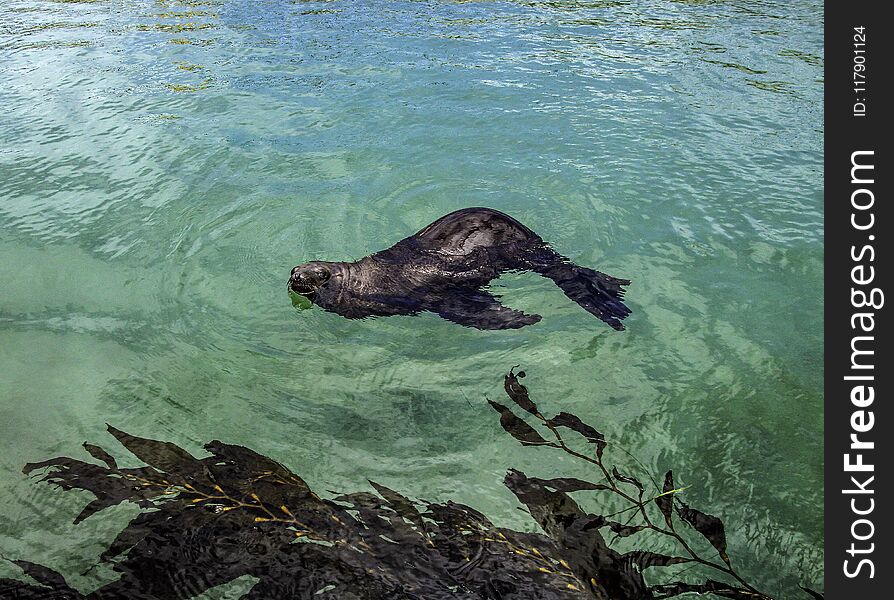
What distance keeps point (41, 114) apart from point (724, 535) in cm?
996

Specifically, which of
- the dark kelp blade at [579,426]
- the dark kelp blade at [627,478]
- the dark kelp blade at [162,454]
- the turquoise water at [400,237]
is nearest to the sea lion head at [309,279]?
the turquoise water at [400,237]

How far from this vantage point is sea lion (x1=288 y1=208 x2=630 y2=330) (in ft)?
16.6

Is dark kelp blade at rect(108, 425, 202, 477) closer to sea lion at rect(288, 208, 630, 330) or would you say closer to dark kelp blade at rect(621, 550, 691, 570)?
sea lion at rect(288, 208, 630, 330)

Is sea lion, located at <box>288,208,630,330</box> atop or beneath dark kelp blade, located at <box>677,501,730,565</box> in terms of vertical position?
atop

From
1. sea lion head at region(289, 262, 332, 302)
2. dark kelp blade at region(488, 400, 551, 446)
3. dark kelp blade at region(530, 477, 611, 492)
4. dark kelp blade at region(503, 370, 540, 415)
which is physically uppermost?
sea lion head at region(289, 262, 332, 302)

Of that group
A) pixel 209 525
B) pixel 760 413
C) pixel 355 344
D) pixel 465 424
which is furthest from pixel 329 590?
pixel 760 413

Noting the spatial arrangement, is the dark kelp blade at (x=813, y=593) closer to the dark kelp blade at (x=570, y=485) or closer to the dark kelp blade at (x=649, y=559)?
the dark kelp blade at (x=649, y=559)

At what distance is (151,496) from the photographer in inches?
127

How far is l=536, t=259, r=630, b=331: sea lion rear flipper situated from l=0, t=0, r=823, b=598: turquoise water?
11cm

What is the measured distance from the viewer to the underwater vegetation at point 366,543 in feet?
9.18

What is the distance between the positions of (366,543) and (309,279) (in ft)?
8.16

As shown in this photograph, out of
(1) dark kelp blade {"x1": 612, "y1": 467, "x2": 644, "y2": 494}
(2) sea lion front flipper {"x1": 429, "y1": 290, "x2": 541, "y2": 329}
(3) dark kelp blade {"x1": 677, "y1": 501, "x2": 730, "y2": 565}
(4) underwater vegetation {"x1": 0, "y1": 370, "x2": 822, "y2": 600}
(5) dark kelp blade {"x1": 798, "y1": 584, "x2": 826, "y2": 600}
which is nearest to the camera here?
(4) underwater vegetation {"x1": 0, "y1": 370, "x2": 822, "y2": 600}

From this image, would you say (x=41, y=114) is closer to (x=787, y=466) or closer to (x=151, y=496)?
(x=151, y=496)

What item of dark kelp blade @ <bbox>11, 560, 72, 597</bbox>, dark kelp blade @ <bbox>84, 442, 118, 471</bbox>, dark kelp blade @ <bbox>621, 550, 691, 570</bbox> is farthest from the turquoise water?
dark kelp blade @ <bbox>621, 550, 691, 570</bbox>
